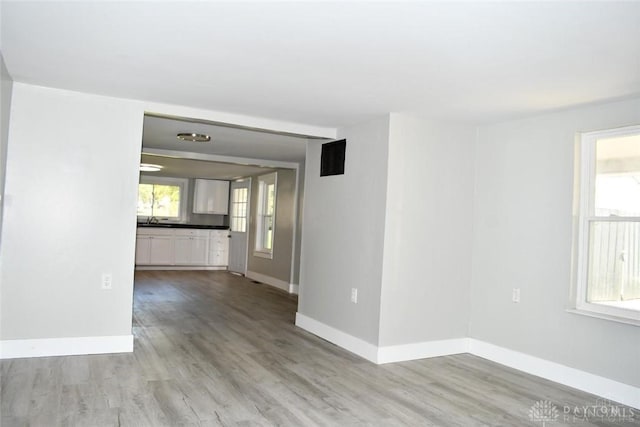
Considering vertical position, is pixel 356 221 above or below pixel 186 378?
above

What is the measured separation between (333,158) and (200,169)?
16.4ft

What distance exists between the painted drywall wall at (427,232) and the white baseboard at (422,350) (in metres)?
0.05

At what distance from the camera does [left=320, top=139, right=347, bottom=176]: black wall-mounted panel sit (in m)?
4.85

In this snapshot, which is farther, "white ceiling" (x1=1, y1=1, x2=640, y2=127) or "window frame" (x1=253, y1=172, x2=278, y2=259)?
"window frame" (x1=253, y1=172, x2=278, y2=259)

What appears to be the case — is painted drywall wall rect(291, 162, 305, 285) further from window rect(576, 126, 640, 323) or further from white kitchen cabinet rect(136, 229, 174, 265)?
window rect(576, 126, 640, 323)

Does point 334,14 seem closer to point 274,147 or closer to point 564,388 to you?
point 564,388

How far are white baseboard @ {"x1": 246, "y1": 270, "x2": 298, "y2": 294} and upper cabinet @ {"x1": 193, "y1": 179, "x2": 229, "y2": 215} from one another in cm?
216

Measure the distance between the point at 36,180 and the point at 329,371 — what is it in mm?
2716

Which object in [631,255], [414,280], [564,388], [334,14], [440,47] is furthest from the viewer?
[414,280]

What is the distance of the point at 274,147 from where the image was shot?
6.34 m

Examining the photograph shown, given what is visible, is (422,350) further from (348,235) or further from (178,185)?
(178,185)

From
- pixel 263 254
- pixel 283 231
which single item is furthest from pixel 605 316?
pixel 263 254

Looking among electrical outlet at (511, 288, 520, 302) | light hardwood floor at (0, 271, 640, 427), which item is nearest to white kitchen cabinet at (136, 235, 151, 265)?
light hardwood floor at (0, 271, 640, 427)

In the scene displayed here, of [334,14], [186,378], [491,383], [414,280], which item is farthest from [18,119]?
[491,383]
